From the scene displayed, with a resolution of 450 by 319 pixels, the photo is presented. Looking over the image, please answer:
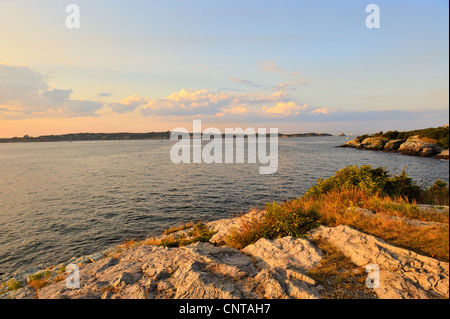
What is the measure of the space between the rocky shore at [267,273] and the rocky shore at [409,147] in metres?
75.4

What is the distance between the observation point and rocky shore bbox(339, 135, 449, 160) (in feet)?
205

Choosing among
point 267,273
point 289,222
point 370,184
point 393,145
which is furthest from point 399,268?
point 393,145

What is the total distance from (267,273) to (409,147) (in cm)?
9043

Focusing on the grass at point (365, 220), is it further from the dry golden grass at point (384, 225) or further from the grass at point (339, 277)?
the grass at point (339, 277)

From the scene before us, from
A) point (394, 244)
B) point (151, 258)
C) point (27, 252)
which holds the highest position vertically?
point (394, 244)

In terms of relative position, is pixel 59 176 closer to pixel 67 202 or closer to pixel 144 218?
pixel 67 202

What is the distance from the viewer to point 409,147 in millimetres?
72625

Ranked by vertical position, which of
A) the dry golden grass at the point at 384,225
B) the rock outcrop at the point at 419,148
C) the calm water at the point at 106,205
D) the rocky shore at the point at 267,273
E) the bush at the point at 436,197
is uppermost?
the rock outcrop at the point at 419,148

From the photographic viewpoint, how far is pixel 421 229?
6.89m

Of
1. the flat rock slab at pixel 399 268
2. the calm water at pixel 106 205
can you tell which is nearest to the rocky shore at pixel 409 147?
the calm water at pixel 106 205

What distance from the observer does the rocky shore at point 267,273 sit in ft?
17.0
